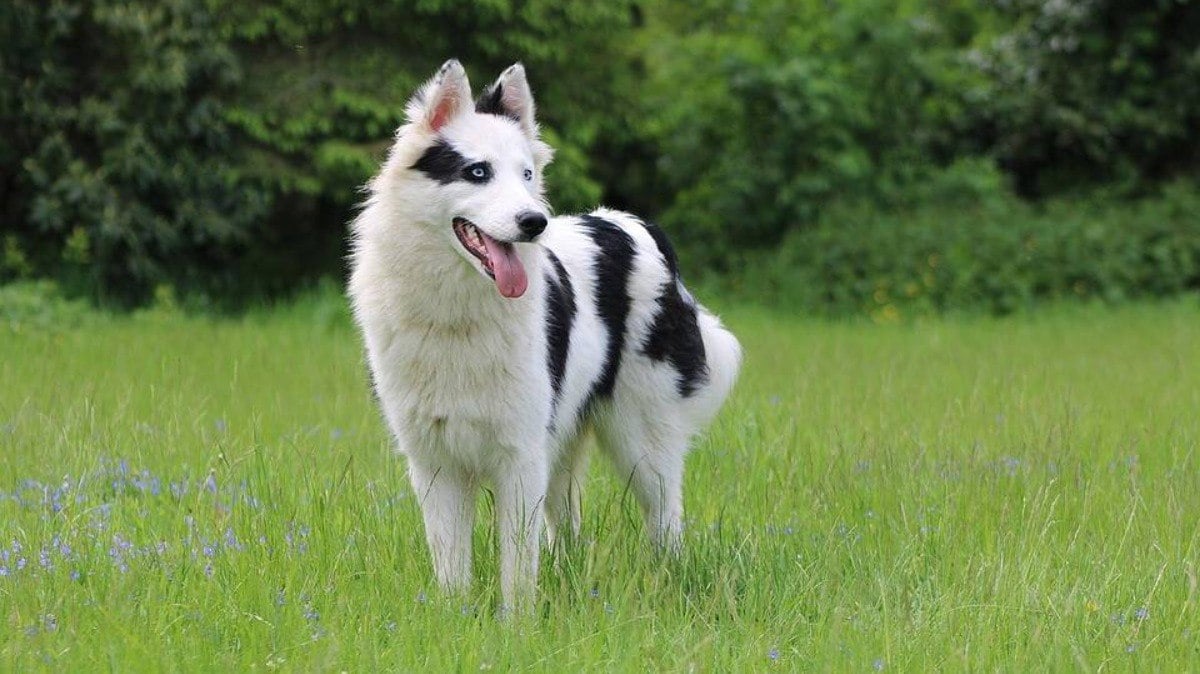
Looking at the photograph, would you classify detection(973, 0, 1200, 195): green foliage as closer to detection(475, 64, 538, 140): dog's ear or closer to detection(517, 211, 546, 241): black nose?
detection(475, 64, 538, 140): dog's ear

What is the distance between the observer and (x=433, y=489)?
15.4 ft

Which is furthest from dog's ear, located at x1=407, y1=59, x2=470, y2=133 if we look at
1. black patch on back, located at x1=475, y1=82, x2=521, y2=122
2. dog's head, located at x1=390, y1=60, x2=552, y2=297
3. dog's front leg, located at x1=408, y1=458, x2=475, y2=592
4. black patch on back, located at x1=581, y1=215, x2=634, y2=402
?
dog's front leg, located at x1=408, y1=458, x2=475, y2=592

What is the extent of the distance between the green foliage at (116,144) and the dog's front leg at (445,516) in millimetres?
7940

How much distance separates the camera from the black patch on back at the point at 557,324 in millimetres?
4824

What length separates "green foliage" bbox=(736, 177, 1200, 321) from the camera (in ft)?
45.1

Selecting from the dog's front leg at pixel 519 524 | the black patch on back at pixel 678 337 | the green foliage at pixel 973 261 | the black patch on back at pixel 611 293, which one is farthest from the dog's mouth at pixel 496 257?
the green foliage at pixel 973 261

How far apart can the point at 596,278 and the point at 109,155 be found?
307 inches

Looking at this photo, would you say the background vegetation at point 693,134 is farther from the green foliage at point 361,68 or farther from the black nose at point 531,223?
the black nose at point 531,223

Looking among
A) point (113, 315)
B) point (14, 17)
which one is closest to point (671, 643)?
point (113, 315)

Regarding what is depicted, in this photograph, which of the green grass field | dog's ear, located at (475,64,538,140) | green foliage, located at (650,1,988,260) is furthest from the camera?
green foliage, located at (650,1,988,260)

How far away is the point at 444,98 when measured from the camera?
4.59 m

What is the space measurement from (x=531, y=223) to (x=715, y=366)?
66.7 inches

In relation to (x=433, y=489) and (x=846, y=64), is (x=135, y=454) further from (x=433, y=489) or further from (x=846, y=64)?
(x=846, y=64)

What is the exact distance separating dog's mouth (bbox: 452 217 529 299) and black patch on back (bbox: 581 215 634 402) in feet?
2.64
